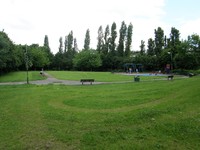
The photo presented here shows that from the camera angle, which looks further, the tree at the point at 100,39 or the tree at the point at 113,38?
the tree at the point at 100,39

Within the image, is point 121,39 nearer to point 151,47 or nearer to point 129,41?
point 129,41

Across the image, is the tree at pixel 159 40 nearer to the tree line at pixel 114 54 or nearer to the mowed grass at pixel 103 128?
the tree line at pixel 114 54

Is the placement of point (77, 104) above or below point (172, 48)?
below

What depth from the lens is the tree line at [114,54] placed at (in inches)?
1773

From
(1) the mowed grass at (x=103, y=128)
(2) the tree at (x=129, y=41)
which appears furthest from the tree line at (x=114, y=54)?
(1) the mowed grass at (x=103, y=128)

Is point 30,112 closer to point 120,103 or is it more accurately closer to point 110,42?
point 120,103

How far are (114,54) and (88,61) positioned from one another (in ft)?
39.2

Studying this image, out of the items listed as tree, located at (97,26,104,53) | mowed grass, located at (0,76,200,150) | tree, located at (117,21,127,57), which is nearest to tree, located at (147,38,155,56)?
tree, located at (117,21,127,57)

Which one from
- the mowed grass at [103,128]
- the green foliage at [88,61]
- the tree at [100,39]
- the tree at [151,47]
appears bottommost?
the mowed grass at [103,128]

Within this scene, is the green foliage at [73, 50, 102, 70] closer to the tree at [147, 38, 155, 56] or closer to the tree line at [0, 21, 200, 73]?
the tree line at [0, 21, 200, 73]

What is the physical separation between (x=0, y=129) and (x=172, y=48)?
5202 cm

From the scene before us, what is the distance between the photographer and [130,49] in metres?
76.5

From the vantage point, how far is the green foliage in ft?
226

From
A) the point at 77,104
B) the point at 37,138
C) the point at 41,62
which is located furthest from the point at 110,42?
the point at 37,138
